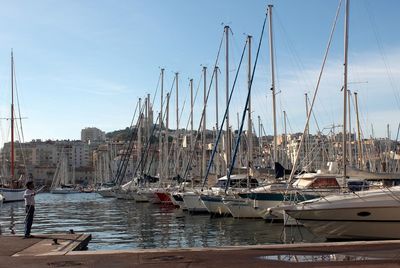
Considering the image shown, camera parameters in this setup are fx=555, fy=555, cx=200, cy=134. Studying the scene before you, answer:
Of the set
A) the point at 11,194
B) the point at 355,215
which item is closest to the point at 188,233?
the point at 355,215

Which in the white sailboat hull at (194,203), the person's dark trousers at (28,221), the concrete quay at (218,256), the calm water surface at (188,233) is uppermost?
the person's dark trousers at (28,221)

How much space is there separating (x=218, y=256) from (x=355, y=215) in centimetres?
873

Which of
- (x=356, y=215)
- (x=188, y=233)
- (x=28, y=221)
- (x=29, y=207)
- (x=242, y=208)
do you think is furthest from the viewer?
(x=242, y=208)

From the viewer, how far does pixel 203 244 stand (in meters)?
22.3

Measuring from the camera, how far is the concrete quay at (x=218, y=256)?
12.0 metres

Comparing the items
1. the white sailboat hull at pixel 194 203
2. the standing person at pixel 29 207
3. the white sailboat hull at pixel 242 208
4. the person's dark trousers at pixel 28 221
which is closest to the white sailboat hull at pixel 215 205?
the white sailboat hull at pixel 194 203

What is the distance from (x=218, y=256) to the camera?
13023 millimetres

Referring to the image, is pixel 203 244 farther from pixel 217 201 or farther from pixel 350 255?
pixel 217 201

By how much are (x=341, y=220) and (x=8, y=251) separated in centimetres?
1180

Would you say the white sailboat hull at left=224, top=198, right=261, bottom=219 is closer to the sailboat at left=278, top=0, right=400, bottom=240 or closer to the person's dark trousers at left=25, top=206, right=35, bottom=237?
the sailboat at left=278, top=0, right=400, bottom=240

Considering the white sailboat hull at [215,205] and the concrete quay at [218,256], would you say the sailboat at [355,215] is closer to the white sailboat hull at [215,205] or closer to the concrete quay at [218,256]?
the concrete quay at [218,256]

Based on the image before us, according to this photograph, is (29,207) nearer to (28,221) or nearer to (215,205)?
(28,221)

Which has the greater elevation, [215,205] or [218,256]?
[218,256]

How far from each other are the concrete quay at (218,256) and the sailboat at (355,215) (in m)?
5.50
